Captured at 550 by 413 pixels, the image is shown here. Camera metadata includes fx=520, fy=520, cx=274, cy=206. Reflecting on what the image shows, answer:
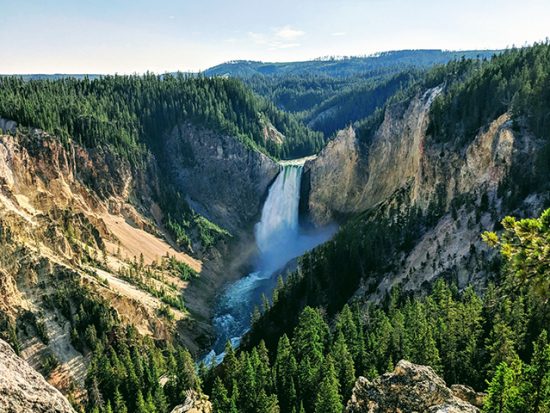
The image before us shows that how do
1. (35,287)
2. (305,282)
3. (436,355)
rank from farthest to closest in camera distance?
(305,282) → (35,287) → (436,355)

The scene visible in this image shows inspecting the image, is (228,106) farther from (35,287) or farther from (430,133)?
(35,287)

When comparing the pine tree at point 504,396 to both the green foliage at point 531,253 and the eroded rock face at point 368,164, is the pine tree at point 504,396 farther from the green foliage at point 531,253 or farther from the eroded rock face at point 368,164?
the eroded rock face at point 368,164

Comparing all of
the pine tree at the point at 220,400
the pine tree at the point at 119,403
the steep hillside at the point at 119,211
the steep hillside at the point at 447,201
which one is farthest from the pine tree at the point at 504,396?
the pine tree at the point at 119,403

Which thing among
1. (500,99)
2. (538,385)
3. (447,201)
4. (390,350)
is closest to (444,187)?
(447,201)

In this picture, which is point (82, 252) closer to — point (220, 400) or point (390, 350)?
point (220, 400)

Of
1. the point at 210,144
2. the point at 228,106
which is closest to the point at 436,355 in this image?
the point at 210,144

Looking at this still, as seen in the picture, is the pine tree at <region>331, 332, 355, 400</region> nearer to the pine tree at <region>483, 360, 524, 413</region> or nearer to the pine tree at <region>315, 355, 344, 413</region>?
the pine tree at <region>315, 355, 344, 413</region>

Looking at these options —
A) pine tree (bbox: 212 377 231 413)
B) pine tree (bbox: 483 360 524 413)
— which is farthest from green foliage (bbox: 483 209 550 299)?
pine tree (bbox: 212 377 231 413)
